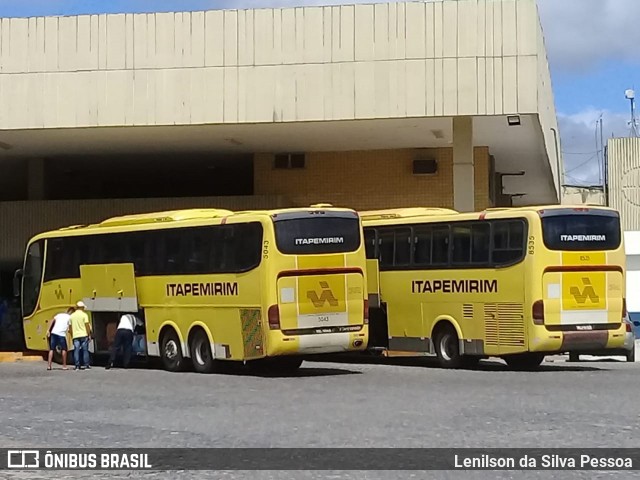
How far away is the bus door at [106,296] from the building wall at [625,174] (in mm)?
43276

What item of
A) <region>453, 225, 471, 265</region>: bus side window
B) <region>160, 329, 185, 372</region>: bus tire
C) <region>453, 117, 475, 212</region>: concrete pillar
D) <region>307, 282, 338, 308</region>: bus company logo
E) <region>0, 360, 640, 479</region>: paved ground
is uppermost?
<region>453, 117, 475, 212</region>: concrete pillar

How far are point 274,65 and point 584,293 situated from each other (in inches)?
429

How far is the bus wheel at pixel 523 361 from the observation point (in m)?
26.4

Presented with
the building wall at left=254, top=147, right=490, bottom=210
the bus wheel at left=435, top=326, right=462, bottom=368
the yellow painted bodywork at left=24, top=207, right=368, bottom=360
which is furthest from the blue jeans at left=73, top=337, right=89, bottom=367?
the building wall at left=254, top=147, right=490, bottom=210

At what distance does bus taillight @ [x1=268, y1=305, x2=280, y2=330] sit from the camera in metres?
23.3

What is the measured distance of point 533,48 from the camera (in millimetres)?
29891

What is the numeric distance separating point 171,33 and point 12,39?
170 inches

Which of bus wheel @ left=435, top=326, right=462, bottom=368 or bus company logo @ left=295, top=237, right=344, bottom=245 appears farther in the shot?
bus wheel @ left=435, top=326, right=462, bottom=368

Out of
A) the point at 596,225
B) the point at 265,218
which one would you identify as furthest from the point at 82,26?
the point at 596,225

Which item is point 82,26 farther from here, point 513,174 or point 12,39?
point 513,174

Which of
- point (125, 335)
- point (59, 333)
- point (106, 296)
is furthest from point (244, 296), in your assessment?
point (59, 333)

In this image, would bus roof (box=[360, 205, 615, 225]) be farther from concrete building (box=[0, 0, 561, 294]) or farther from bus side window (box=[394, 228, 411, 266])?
concrete building (box=[0, 0, 561, 294])

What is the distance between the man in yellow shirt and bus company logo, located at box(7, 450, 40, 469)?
15.4 meters

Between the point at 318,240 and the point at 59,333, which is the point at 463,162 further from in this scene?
the point at 59,333
